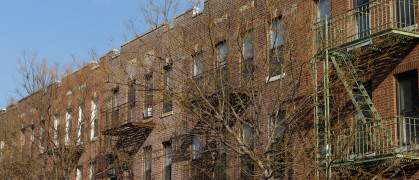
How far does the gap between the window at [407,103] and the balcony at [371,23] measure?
1.32 m

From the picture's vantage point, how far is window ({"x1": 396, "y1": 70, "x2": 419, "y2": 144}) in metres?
18.5

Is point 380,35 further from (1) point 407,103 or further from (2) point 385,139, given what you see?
(2) point 385,139

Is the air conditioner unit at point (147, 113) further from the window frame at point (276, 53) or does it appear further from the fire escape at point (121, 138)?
the window frame at point (276, 53)

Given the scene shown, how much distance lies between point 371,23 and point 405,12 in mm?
1220

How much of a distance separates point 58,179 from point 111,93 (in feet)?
14.7

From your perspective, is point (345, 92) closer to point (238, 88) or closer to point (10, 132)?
point (238, 88)

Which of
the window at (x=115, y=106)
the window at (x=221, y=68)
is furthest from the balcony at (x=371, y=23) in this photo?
the window at (x=115, y=106)

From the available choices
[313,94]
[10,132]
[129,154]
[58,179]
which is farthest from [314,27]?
[10,132]

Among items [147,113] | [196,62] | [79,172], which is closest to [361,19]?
[196,62]

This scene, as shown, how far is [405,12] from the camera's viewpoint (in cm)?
1919

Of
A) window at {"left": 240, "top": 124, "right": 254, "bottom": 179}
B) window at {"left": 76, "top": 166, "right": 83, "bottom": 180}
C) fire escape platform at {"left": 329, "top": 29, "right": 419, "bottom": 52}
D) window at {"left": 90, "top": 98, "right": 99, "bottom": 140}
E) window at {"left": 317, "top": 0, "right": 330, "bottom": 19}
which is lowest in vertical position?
window at {"left": 76, "top": 166, "right": 83, "bottom": 180}

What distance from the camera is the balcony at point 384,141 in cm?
1712

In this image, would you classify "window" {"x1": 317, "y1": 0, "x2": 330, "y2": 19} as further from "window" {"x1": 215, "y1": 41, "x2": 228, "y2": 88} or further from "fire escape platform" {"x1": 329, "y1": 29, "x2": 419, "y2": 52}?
"window" {"x1": 215, "y1": 41, "x2": 228, "y2": 88}

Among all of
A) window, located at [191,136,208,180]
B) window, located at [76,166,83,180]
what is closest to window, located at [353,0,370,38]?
window, located at [191,136,208,180]
